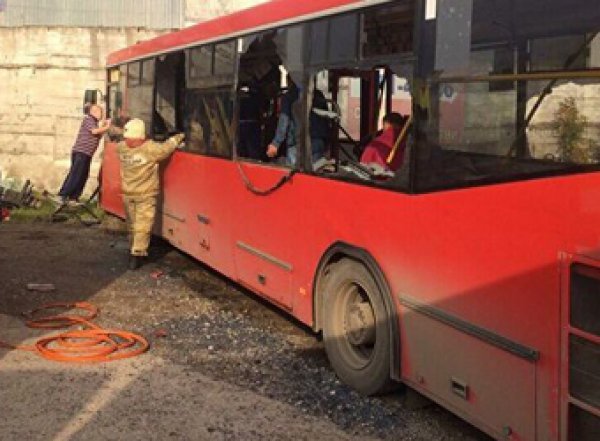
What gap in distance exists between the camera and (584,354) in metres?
3.19

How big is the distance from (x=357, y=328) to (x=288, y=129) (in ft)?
5.67

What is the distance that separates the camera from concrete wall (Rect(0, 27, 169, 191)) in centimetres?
1474

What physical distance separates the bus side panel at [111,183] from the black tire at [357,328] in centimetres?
646

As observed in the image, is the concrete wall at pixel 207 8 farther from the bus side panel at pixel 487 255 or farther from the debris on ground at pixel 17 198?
the bus side panel at pixel 487 255

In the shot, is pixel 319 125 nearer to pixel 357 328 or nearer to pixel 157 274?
pixel 357 328

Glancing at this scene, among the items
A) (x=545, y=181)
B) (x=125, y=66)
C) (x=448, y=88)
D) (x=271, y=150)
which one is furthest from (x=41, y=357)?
(x=125, y=66)

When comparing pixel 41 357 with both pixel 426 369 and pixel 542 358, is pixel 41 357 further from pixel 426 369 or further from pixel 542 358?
pixel 542 358

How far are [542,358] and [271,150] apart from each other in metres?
3.33

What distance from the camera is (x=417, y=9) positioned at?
4.16 metres


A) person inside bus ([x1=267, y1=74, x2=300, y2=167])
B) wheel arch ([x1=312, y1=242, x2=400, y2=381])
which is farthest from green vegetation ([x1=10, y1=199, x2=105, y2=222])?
wheel arch ([x1=312, y1=242, x2=400, y2=381])

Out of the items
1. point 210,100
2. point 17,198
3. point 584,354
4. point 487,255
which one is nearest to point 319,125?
point 487,255

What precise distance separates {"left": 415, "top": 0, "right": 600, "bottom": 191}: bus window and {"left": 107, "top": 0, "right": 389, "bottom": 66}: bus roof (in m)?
0.85

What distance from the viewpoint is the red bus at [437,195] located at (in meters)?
3.29

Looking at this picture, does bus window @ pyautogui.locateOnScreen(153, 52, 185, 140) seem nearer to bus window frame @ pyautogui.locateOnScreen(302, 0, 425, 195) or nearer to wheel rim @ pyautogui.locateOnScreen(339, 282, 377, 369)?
bus window frame @ pyautogui.locateOnScreen(302, 0, 425, 195)
